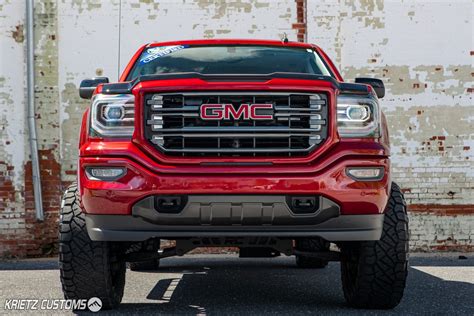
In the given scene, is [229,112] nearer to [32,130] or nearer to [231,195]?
[231,195]

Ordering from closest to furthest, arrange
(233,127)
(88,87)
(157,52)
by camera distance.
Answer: (233,127)
(88,87)
(157,52)

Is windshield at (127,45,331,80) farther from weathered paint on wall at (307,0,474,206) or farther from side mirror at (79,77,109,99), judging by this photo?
weathered paint on wall at (307,0,474,206)

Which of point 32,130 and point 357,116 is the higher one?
point 32,130

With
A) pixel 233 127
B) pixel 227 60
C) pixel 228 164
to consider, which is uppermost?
pixel 227 60

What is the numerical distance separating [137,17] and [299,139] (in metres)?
7.30

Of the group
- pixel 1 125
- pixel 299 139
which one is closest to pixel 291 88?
pixel 299 139

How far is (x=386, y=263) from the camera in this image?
4.82 m

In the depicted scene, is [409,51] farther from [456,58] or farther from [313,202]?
[313,202]

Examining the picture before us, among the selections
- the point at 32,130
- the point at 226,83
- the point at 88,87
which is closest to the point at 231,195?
the point at 226,83

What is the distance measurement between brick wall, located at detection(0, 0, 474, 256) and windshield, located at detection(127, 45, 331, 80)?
212 inches

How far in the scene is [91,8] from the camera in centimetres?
1138

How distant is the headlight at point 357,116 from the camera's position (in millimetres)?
4535

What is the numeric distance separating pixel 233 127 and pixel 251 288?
2412 mm

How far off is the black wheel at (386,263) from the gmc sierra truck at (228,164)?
28 cm
